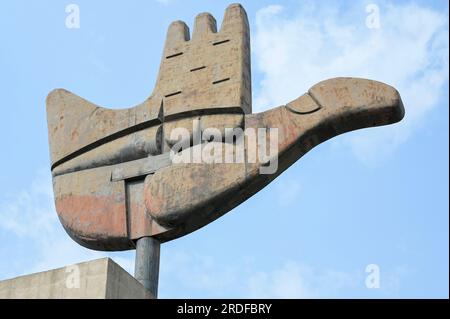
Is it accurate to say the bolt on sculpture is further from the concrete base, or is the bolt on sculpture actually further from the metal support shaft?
the concrete base

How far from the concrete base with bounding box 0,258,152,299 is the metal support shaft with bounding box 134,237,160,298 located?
80 cm

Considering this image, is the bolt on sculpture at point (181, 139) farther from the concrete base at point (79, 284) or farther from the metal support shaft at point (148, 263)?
the concrete base at point (79, 284)

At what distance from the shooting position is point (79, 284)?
8.27 metres

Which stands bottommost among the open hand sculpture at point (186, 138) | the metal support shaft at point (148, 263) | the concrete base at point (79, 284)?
the concrete base at point (79, 284)

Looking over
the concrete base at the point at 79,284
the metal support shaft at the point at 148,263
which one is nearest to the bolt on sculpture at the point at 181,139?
the metal support shaft at the point at 148,263

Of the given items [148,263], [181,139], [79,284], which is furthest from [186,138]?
[79,284]

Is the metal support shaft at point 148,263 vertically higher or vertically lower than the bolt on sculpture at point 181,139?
lower

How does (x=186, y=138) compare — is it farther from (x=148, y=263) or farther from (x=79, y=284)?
(x=79, y=284)

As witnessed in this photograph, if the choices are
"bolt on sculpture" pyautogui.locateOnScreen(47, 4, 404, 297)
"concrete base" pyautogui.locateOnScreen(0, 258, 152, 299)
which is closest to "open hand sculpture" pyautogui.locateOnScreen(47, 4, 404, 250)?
"bolt on sculpture" pyautogui.locateOnScreen(47, 4, 404, 297)

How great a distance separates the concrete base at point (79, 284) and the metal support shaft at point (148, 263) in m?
0.80

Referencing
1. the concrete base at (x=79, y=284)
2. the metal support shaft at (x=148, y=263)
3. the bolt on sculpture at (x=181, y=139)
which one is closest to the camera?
the concrete base at (x=79, y=284)

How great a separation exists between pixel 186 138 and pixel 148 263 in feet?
4.84

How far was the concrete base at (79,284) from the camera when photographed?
817 centimetres
